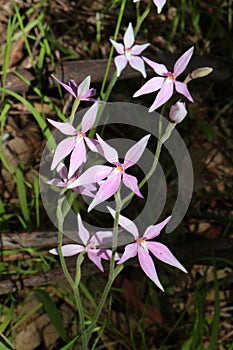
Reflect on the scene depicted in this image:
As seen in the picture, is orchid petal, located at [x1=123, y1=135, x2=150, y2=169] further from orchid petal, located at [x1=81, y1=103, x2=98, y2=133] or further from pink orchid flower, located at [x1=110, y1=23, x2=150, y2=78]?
pink orchid flower, located at [x1=110, y1=23, x2=150, y2=78]

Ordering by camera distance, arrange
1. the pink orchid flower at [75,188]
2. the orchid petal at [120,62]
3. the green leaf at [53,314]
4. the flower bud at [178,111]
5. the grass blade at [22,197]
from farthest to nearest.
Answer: the grass blade at [22,197], the green leaf at [53,314], the orchid petal at [120,62], the pink orchid flower at [75,188], the flower bud at [178,111]

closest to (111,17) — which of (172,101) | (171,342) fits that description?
(172,101)

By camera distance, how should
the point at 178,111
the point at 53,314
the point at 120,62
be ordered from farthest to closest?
the point at 53,314
the point at 120,62
the point at 178,111

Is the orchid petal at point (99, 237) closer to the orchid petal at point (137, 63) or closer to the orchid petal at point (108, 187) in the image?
the orchid petal at point (108, 187)

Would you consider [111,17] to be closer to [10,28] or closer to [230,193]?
[10,28]

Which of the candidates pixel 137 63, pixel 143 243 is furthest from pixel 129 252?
pixel 137 63

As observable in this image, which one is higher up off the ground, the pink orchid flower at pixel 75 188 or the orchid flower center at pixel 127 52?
the orchid flower center at pixel 127 52

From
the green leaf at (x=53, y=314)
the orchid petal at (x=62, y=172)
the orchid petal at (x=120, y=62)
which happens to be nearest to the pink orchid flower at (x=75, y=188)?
the orchid petal at (x=62, y=172)

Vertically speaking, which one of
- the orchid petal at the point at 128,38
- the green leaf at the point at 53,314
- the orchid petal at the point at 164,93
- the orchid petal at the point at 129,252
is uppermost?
the orchid petal at the point at 128,38

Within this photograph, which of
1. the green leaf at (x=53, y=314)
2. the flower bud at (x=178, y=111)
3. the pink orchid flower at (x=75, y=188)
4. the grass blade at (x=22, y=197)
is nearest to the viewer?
the flower bud at (x=178, y=111)

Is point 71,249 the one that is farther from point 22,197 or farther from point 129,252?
point 22,197
